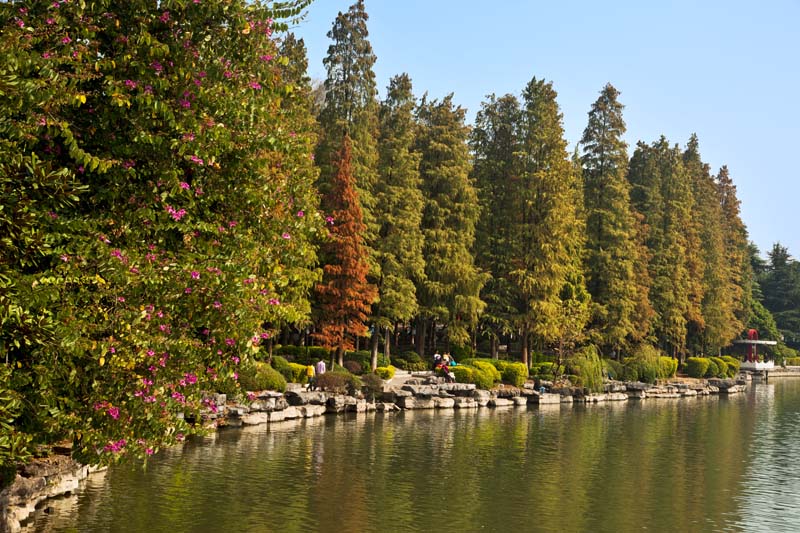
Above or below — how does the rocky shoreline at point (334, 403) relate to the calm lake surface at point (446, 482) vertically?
above

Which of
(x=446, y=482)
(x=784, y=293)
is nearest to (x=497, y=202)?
(x=446, y=482)

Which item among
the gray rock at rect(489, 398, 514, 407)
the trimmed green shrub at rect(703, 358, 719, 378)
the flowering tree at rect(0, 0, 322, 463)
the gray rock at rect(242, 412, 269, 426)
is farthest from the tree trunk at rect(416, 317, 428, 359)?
the flowering tree at rect(0, 0, 322, 463)

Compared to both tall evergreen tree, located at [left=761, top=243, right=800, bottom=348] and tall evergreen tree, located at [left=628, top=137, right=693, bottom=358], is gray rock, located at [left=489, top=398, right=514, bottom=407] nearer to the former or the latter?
tall evergreen tree, located at [left=628, top=137, right=693, bottom=358]

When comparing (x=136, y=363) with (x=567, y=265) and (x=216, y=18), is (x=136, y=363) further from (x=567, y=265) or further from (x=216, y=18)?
(x=567, y=265)

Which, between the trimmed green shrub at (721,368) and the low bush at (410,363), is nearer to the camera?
the low bush at (410,363)

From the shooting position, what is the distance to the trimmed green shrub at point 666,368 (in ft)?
190

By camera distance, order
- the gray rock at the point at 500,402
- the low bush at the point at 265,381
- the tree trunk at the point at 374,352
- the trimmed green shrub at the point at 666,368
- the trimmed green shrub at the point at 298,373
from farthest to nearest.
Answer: the trimmed green shrub at the point at 666,368
the tree trunk at the point at 374,352
the gray rock at the point at 500,402
the trimmed green shrub at the point at 298,373
the low bush at the point at 265,381

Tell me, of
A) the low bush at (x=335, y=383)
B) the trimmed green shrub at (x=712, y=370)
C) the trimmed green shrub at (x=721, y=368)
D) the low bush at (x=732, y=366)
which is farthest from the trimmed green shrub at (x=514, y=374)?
the low bush at (x=732, y=366)

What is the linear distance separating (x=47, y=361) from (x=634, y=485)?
17050 mm

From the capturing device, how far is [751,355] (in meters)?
85.5

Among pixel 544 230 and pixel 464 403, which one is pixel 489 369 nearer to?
pixel 464 403

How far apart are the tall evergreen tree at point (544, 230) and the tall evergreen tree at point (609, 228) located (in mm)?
4089

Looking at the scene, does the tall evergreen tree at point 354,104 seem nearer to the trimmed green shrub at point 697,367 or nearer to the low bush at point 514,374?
the low bush at point 514,374

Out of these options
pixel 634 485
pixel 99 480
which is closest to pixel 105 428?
pixel 99 480
